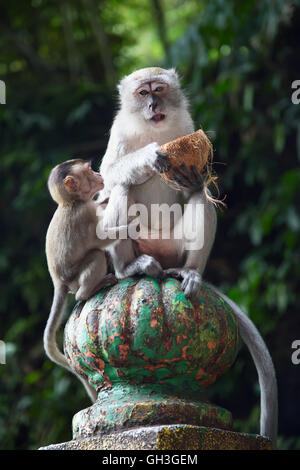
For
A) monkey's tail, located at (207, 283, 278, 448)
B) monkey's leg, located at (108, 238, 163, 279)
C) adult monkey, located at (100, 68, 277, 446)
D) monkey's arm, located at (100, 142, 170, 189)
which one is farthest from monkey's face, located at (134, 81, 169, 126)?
monkey's tail, located at (207, 283, 278, 448)

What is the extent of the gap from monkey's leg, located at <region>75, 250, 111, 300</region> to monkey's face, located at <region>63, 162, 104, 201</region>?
319mm

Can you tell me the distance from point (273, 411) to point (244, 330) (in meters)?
0.37

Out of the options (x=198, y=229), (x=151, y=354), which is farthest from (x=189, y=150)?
(x=151, y=354)

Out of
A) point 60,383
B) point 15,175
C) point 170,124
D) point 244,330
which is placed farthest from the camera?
point 15,175

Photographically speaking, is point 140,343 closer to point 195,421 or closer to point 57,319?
point 195,421

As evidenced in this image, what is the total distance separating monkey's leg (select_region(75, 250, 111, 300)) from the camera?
2562mm

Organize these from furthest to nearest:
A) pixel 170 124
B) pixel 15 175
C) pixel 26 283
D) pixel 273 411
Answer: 1. pixel 15 175
2. pixel 26 283
3. pixel 170 124
4. pixel 273 411

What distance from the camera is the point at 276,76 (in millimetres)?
5973

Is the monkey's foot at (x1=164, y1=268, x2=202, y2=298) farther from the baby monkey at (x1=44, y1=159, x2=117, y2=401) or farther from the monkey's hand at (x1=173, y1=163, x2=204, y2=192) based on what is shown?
the monkey's hand at (x1=173, y1=163, x2=204, y2=192)

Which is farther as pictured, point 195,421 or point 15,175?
point 15,175

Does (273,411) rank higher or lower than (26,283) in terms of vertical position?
lower

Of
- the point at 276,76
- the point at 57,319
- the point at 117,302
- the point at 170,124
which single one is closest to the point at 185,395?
the point at 117,302
